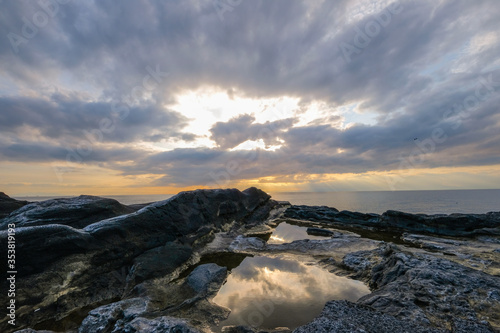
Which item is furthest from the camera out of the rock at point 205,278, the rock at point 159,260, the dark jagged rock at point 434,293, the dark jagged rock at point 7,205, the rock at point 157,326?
the dark jagged rock at point 7,205

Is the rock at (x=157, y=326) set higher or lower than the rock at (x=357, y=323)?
lower

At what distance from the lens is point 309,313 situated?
28.2 feet

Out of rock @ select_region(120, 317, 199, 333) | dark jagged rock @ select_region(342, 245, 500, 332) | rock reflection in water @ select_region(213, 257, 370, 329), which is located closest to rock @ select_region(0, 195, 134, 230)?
rock @ select_region(120, 317, 199, 333)

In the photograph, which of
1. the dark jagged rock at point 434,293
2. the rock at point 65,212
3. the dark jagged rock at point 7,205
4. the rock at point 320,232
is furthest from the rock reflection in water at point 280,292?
the dark jagged rock at point 7,205

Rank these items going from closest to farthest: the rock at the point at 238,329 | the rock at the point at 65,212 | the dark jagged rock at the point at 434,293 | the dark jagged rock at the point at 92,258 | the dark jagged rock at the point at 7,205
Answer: the dark jagged rock at the point at 434,293, the rock at the point at 238,329, the dark jagged rock at the point at 92,258, the rock at the point at 65,212, the dark jagged rock at the point at 7,205

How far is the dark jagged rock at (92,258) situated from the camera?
9.74 m

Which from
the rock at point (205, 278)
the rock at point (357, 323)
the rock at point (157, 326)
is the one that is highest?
the rock at point (357, 323)

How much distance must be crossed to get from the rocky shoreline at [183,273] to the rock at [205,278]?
6 cm

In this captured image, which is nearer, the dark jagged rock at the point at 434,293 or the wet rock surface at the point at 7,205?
the dark jagged rock at the point at 434,293

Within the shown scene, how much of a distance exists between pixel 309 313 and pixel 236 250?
10809mm

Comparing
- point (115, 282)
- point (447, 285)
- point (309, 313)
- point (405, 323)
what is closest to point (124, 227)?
point (115, 282)

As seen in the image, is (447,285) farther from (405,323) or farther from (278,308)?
(278,308)

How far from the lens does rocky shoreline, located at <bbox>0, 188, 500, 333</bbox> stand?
682cm

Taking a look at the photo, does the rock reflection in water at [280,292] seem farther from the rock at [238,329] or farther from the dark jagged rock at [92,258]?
the dark jagged rock at [92,258]
